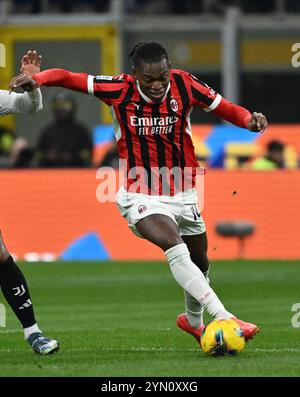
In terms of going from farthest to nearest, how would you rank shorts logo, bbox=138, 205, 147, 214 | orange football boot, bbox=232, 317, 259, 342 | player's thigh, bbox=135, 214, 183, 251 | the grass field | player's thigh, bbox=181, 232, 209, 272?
player's thigh, bbox=181, 232, 209, 272, shorts logo, bbox=138, 205, 147, 214, player's thigh, bbox=135, 214, 183, 251, orange football boot, bbox=232, 317, 259, 342, the grass field

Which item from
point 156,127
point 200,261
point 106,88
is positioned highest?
point 106,88

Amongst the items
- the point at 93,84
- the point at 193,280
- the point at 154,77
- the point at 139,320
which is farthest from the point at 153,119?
the point at 139,320

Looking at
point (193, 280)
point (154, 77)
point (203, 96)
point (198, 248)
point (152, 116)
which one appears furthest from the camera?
point (198, 248)

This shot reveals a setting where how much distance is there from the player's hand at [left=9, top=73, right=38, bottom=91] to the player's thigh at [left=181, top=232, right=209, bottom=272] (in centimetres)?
164

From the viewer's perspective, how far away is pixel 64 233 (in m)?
19.9

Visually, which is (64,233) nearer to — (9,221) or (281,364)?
(9,221)

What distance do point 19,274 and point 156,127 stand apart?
1454 mm

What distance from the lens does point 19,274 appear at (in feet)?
32.7

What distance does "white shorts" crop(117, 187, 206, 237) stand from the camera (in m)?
10.0

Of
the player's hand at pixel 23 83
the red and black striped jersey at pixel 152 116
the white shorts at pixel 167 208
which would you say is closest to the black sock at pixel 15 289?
the white shorts at pixel 167 208

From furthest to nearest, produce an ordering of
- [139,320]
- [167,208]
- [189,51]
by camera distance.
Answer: [189,51], [139,320], [167,208]

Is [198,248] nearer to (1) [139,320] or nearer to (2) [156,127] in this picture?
(2) [156,127]

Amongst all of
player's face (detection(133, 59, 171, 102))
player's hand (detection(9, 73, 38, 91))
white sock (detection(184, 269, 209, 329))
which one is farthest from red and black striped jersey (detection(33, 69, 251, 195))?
white sock (detection(184, 269, 209, 329))

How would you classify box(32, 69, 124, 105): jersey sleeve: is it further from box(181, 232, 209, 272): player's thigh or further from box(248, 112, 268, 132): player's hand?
box(181, 232, 209, 272): player's thigh
